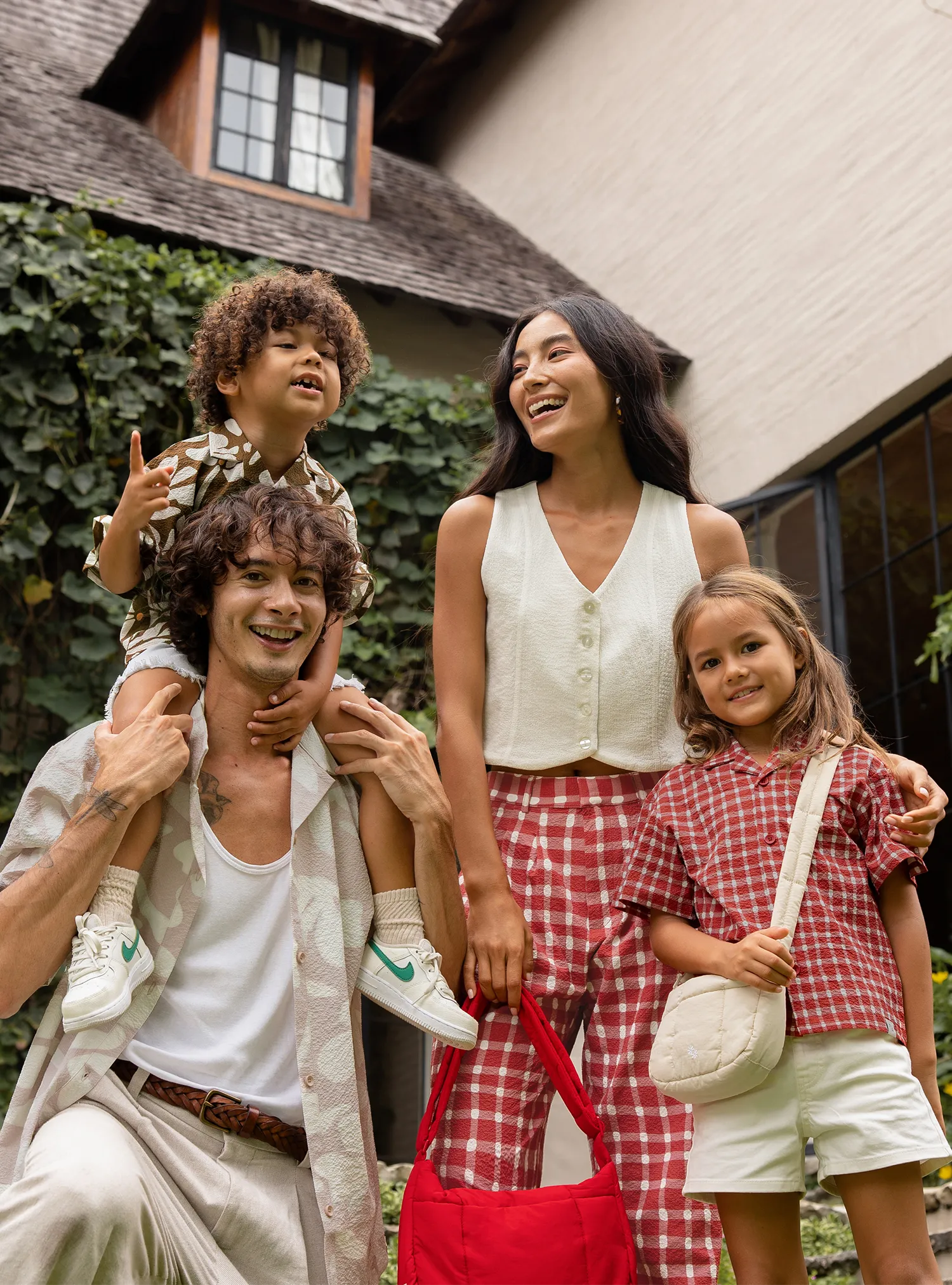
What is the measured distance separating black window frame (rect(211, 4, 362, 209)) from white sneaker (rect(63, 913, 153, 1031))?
649cm

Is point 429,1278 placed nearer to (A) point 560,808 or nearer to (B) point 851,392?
(A) point 560,808

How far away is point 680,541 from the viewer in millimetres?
2803

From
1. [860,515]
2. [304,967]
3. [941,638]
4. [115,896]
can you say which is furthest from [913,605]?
[115,896]

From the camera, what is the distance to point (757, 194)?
720 cm

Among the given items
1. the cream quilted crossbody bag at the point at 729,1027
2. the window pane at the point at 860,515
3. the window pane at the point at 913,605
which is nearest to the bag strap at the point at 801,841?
the cream quilted crossbody bag at the point at 729,1027

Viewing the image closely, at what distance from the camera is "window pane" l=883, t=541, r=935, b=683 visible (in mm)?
7965

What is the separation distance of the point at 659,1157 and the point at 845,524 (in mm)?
5519

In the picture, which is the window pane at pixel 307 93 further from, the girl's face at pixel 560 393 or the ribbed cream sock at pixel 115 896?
the ribbed cream sock at pixel 115 896

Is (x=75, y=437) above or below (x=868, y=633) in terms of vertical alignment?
above

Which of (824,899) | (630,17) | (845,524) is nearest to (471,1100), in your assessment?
(824,899)

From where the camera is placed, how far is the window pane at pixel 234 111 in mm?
8062

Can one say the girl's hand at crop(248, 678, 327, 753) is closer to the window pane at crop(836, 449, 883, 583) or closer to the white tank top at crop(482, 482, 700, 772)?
the white tank top at crop(482, 482, 700, 772)

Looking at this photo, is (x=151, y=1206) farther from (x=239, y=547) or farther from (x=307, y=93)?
(x=307, y=93)

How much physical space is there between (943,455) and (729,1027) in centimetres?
536
